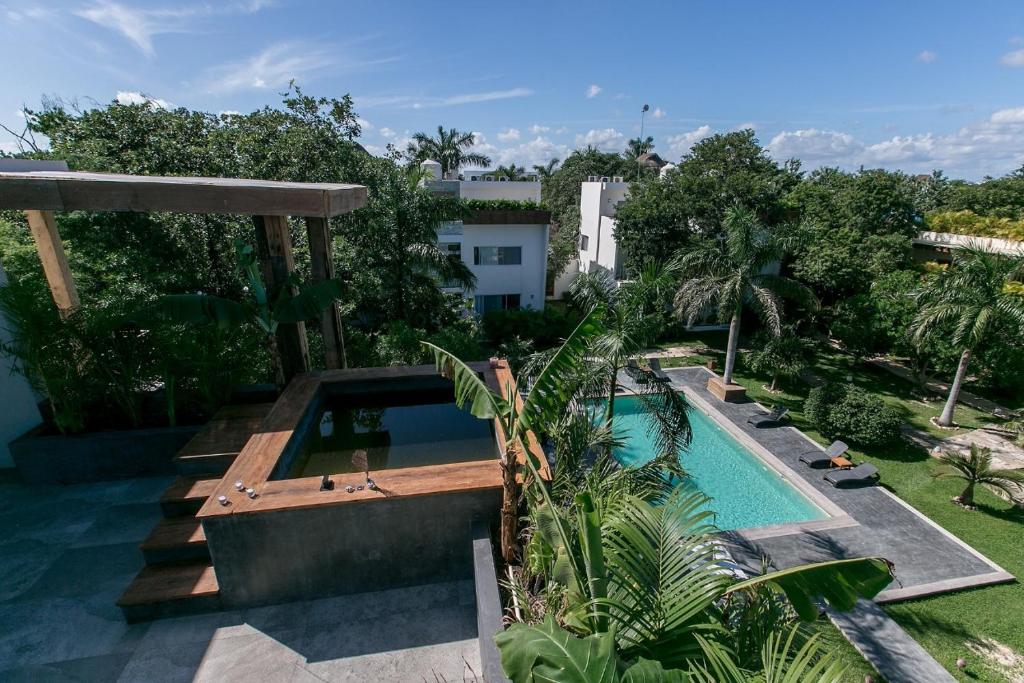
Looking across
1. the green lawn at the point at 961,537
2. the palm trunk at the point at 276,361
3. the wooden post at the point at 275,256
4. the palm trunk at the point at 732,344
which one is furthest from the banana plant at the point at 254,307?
the palm trunk at the point at 732,344

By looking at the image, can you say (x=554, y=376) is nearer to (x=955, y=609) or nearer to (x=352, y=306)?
(x=955, y=609)

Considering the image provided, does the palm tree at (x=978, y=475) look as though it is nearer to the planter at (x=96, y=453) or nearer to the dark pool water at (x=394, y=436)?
the dark pool water at (x=394, y=436)

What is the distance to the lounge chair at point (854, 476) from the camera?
35.0 feet

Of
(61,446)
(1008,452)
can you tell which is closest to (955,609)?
(1008,452)

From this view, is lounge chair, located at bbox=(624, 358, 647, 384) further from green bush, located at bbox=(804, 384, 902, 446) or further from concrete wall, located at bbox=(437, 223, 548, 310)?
concrete wall, located at bbox=(437, 223, 548, 310)

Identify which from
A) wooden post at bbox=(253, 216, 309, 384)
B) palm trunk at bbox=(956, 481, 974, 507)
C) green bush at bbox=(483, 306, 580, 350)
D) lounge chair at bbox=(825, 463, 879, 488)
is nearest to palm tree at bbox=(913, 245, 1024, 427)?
palm trunk at bbox=(956, 481, 974, 507)

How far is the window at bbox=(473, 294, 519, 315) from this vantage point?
76.9ft

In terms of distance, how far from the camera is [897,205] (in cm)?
2009

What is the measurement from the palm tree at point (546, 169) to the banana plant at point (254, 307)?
4952 cm

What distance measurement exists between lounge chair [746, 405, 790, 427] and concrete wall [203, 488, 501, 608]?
1100cm

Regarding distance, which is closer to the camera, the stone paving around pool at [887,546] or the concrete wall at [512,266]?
the stone paving around pool at [887,546]

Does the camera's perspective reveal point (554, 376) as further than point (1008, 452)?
No

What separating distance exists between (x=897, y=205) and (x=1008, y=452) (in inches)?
488

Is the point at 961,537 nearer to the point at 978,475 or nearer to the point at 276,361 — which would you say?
the point at 978,475
